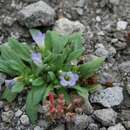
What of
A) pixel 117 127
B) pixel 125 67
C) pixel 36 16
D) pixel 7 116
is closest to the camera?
pixel 117 127

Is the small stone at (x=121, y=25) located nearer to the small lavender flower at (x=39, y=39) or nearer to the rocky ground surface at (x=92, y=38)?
the rocky ground surface at (x=92, y=38)

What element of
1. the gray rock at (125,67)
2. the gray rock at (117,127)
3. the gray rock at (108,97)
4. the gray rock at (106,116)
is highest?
the gray rock at (125,67)

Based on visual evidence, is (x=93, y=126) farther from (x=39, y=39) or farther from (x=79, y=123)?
(x=39, y=39)

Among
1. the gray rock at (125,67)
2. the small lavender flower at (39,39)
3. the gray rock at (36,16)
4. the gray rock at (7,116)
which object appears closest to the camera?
the gray rock at (7,116)

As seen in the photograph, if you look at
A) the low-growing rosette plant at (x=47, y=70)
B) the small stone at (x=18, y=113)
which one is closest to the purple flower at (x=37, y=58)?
the low-growing rosette plant at (x=47, y=70)

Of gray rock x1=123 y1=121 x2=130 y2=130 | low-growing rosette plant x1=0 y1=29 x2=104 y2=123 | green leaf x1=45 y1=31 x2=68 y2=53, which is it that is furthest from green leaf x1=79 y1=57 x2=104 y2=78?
gray rock x1=123 y1=121 x2=130 y2=130

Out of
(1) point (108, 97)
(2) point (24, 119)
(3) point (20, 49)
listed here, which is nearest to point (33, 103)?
(2) point (24, 119)

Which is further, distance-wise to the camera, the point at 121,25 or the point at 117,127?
the point at 121,25
